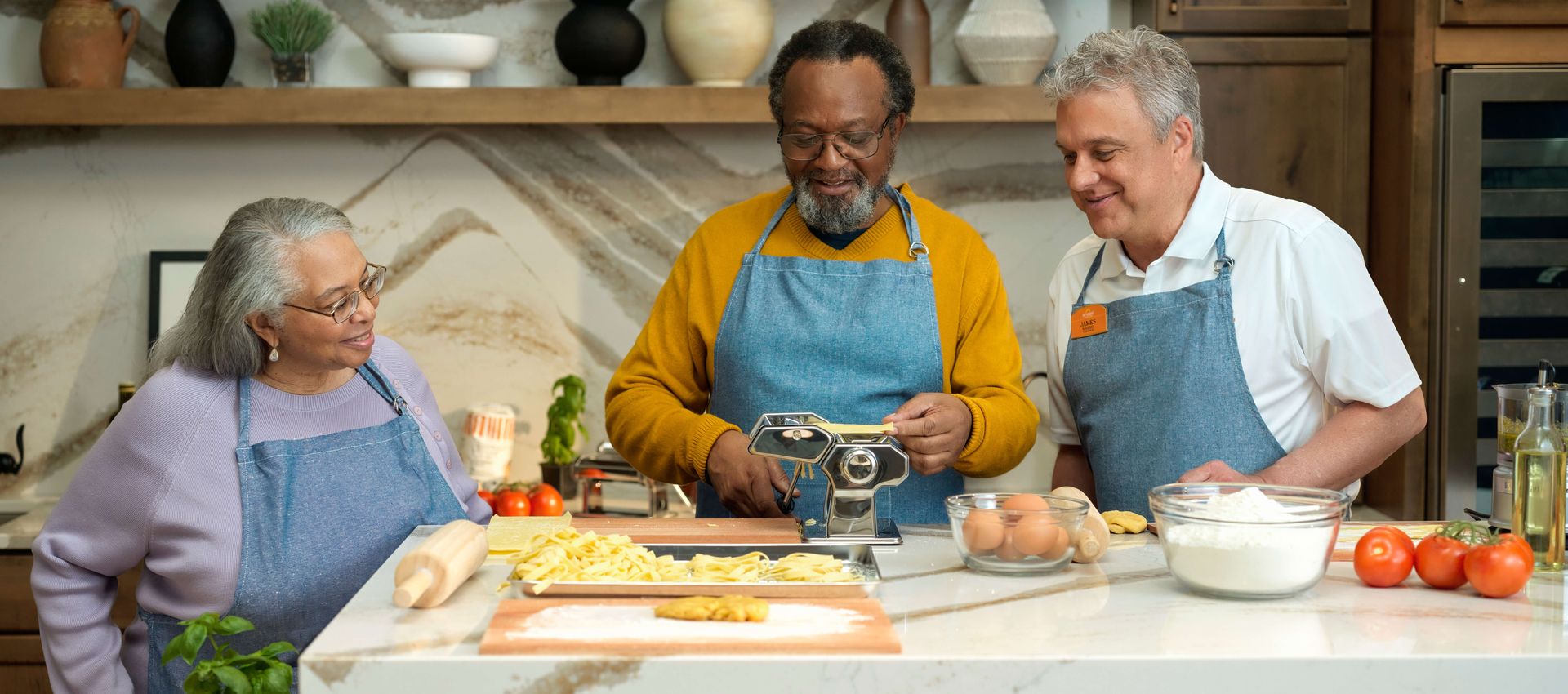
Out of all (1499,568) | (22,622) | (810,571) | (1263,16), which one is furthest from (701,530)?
(1263,16)

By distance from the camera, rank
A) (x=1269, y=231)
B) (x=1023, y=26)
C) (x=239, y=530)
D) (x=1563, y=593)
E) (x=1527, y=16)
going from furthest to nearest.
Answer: (x=1023, y=26)
(x=1527, y=16)
(x=1269, y=231)
(x=239, y=530)
(x=1563, y=593)

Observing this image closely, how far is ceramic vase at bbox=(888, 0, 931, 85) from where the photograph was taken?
307cm

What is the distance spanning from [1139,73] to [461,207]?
1927 mm

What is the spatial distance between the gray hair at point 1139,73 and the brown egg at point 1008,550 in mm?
724

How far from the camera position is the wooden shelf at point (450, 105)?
295cm

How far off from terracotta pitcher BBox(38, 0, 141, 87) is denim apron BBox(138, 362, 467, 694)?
5.19 ft

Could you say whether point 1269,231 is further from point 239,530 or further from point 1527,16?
point 239,530

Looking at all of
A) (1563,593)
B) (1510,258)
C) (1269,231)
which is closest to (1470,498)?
(1510,258)

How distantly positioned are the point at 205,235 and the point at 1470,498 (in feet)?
9.61

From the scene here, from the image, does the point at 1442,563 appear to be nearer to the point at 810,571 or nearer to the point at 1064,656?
the point at 1064,656

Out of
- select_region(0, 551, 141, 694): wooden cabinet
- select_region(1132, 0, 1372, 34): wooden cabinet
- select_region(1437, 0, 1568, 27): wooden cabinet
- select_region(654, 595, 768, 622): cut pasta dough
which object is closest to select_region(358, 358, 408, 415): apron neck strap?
select_region(654, 595, 768, 622): cut pasta dough

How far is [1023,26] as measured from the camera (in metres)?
3.04

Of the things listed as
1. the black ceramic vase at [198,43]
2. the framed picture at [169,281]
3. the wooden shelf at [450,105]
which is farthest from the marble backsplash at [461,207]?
the wooden shelf at [450,105]

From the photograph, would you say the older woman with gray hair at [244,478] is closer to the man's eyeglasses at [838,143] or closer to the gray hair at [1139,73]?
the man's eyeglasses at [838,143]
